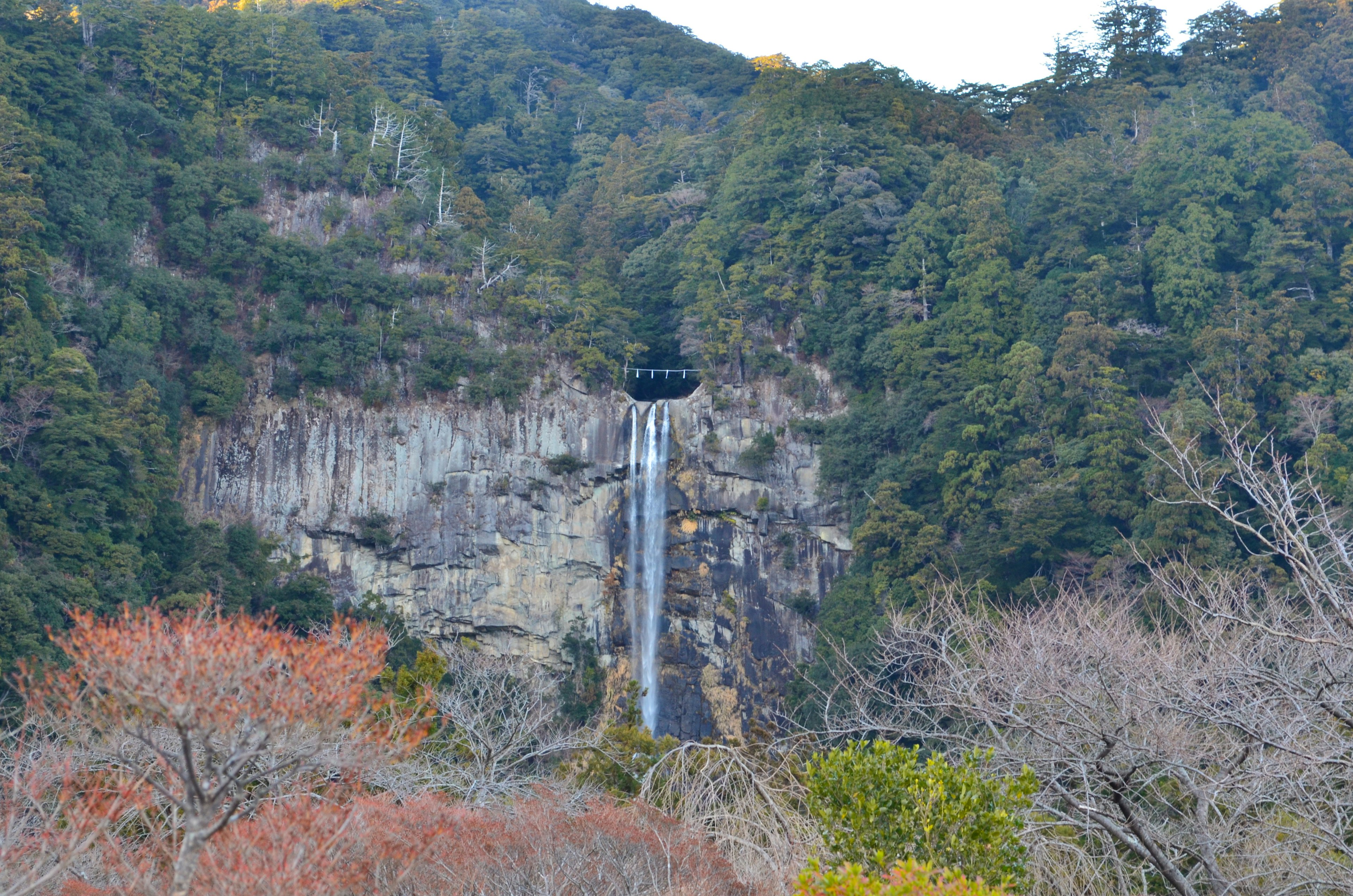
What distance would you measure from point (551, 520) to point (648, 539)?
114 inches

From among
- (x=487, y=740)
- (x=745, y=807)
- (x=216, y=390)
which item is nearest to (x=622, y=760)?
(x=487, y=740)

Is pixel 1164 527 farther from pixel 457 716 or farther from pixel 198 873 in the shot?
pixel 198 873

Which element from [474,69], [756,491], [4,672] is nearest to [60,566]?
[4,672]

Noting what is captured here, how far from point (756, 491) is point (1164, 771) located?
76.8ft

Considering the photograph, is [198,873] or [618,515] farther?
[618,515]

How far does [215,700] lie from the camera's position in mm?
7113

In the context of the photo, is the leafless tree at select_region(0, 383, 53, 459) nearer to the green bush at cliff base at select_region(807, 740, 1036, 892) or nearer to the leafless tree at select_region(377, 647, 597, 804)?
the leafless tree at select_region(377, 647, 597, 804)

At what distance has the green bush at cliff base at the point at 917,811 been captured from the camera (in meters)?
8.20

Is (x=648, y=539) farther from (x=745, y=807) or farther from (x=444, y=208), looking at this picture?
(x=745, y=807)

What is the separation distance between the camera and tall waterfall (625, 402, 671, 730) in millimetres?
34562

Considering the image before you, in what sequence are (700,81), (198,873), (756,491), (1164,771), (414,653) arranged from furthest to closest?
(700,81), (756,491), (414,653), (1164,771), (198,873)

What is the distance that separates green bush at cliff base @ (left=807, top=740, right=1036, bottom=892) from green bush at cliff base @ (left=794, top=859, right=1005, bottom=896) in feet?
3.13

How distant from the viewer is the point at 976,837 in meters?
8.23

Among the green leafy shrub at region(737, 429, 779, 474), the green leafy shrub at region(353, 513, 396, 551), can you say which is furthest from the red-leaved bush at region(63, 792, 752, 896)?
the green leafy shrub at region(737, 429, 779, 474)
